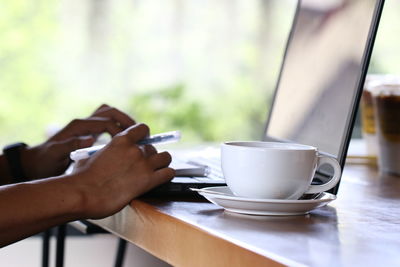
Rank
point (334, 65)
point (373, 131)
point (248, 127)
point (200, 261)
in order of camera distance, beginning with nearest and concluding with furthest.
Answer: point (200, 261) → point (334, 65) → point (373, 131) → point (248, 127)

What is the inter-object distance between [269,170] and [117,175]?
0.20m

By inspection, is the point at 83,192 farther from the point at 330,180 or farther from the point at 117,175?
the point at 330,180

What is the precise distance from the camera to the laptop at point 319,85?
101 centimetres

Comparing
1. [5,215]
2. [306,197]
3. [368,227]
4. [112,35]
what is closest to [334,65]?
[306,197]

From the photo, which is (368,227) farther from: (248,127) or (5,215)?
(248,127)

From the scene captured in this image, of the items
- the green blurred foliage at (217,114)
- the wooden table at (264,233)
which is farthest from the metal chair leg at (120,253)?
the green blurred foliage at (217,114)

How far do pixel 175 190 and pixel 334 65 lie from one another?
0.36m

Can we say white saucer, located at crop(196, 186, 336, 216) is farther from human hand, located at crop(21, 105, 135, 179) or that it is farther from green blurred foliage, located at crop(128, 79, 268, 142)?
green blurred foliage, located at crop(128, 79, 268, 142)

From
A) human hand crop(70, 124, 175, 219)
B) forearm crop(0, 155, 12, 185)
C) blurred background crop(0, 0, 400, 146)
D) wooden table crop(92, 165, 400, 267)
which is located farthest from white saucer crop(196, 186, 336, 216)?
blurred background crop(0, 0, 400, 146)

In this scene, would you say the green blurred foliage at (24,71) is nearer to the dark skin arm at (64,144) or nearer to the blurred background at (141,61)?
the blurred background at (141,61)

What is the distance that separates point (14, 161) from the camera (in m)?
1.36

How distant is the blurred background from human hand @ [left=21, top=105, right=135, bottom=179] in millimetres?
4058

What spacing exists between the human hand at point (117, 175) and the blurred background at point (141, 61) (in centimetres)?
449

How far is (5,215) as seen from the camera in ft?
2.80
